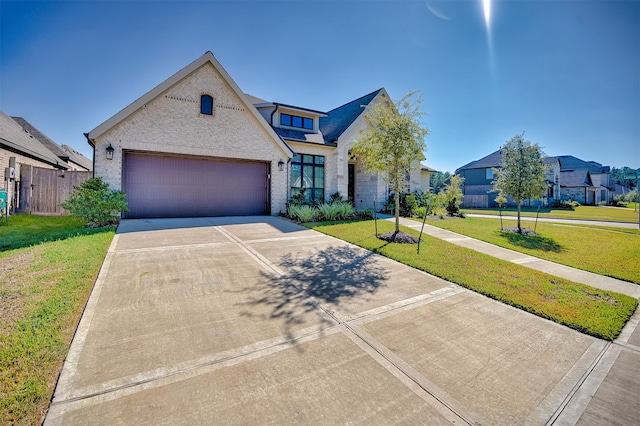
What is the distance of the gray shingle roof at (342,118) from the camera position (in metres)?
16.5

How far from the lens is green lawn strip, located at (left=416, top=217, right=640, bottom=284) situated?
6.68 metres

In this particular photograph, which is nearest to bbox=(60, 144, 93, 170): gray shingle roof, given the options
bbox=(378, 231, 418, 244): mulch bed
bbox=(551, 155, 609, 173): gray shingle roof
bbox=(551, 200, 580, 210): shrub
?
bbox=(378, 231, 418, 244): mulch bed

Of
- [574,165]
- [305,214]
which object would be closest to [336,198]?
[305,214]

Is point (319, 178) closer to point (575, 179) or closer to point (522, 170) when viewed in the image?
point (522, 170)

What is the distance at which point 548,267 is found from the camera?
21.4 ft

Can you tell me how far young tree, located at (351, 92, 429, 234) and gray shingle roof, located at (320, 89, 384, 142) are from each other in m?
6.82

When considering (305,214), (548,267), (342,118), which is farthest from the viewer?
(342,118)

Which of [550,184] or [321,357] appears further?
[550,184]

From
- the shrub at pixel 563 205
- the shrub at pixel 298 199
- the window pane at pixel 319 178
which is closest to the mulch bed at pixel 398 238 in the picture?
the shrub at pixel 298 199

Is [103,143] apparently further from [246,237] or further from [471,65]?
[471,65]

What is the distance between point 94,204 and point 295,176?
345 inches

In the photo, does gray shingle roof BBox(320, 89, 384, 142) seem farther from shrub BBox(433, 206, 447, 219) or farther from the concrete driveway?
the concrete driveway

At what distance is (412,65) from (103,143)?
1308cm

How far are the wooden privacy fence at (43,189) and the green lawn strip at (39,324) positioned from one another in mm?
9179
